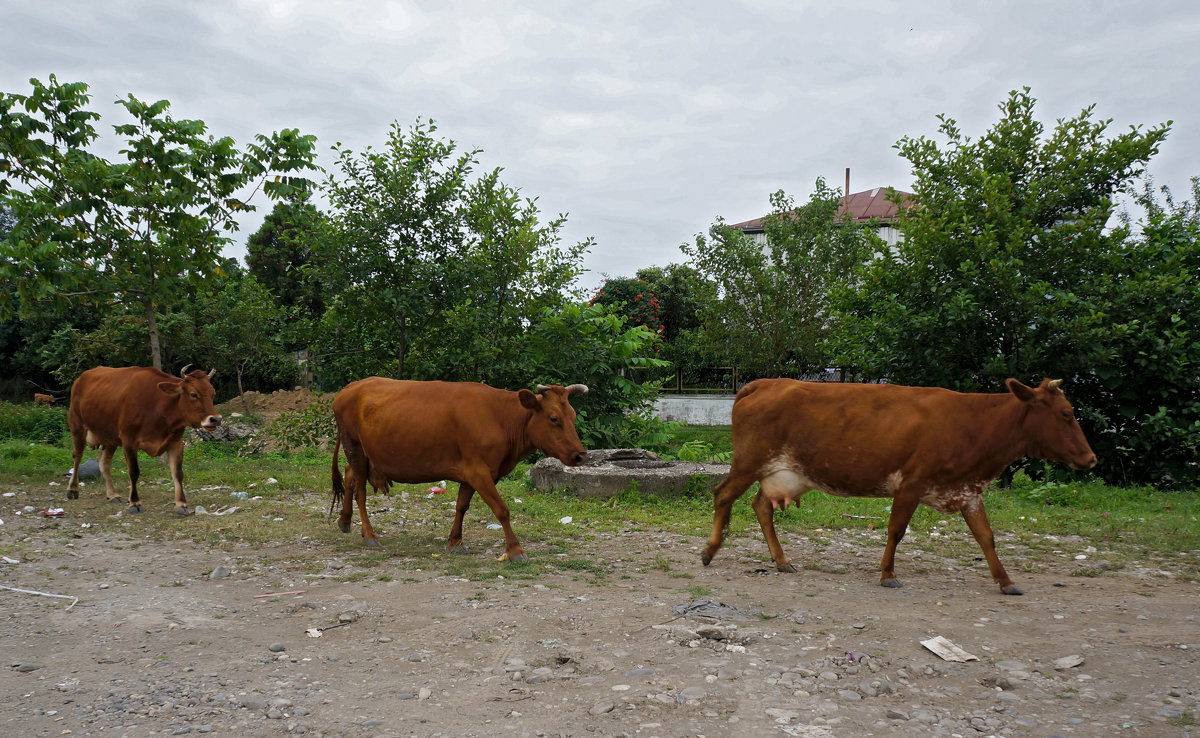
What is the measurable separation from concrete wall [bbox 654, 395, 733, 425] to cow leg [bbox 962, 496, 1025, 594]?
19652 mm

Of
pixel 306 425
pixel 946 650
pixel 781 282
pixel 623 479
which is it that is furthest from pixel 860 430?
pixel 781 282

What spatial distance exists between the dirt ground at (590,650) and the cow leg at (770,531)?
127 millimetres

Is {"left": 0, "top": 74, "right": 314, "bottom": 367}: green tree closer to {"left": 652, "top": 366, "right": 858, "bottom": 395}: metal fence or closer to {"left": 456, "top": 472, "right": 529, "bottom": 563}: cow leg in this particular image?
{"left": 456, "top": 472, "right": 529, "bottom": 563}: cow leg

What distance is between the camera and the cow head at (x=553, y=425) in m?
7.05

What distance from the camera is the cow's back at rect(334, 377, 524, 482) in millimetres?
7109

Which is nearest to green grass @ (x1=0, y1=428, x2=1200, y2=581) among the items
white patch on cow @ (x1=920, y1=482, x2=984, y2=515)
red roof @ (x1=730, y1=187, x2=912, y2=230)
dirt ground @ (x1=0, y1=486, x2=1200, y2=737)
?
dirt ground @ (x1=0, y1=486, x2=1200, y2=737)

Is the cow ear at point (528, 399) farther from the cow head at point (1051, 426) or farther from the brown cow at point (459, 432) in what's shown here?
the cow head at point (1051, 426)

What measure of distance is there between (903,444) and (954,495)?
1.67 ft

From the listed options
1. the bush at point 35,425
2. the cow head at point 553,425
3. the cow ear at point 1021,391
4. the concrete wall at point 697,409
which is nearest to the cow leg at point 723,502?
the cow head at point 553,425

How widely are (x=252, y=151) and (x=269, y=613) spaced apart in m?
8.68

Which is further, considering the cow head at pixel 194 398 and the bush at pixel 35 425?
the bush at pixel 35 425

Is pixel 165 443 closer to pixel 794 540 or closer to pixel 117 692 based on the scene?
pixel 117 692

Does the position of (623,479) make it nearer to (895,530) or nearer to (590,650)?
(895,530)

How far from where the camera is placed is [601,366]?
13.8 metres
